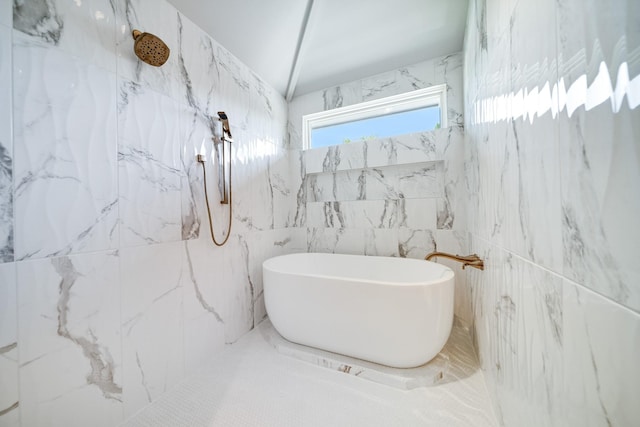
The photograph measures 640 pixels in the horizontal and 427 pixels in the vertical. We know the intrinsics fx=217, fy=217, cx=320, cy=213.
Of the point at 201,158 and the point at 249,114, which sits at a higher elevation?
the point at 249,114

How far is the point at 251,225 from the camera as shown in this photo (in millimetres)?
1925

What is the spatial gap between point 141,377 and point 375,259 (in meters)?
1.75

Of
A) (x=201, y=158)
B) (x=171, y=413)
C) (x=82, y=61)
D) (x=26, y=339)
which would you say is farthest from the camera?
(x=201, y=158)

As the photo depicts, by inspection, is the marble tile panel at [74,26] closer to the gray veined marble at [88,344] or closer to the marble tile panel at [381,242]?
the gray veined marble at [88,344]

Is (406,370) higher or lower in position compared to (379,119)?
lower

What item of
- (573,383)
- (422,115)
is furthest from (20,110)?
(422,115)

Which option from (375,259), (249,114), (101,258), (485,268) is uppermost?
(249,114)

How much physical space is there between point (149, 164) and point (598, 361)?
1.72 meters

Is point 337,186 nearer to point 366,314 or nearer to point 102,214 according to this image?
point 366,314

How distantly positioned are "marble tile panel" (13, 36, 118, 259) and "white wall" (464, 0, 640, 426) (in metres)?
1.62

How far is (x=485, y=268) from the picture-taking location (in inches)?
47.5

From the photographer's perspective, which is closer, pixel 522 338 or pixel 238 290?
pixel 522 338

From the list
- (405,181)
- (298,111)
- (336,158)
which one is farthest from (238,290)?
(298,111)

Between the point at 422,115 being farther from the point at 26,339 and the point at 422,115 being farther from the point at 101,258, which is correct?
the point at 26,339
